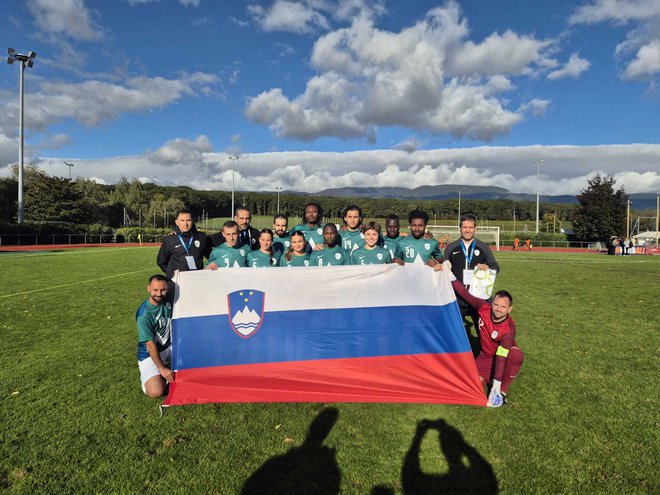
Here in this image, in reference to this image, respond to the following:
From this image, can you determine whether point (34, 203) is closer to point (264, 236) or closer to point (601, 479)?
point (264, 236)

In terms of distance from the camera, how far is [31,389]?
15.3 ft

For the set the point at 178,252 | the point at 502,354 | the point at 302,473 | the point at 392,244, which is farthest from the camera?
the point at 392,244

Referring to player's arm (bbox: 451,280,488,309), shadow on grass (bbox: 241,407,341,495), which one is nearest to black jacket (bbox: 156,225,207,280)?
shadow on grass (bbox: 241,407,341,495)

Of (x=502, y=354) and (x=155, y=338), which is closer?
(x=502, y=354)

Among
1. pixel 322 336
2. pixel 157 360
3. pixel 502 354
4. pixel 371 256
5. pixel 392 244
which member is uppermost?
pixel 392 244

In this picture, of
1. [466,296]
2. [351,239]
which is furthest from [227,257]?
[466,296]

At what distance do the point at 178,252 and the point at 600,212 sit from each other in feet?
182

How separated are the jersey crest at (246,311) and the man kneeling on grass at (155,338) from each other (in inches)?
30.8

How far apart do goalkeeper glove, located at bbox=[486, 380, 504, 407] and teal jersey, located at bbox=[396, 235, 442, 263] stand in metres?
2.18

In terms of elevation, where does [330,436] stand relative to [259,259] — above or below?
below

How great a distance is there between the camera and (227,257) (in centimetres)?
584

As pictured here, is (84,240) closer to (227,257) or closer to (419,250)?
(227,257)

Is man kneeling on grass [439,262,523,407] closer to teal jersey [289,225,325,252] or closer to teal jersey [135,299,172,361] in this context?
teal jersey [289,225,325,252]

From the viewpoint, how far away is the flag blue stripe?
4480mm
